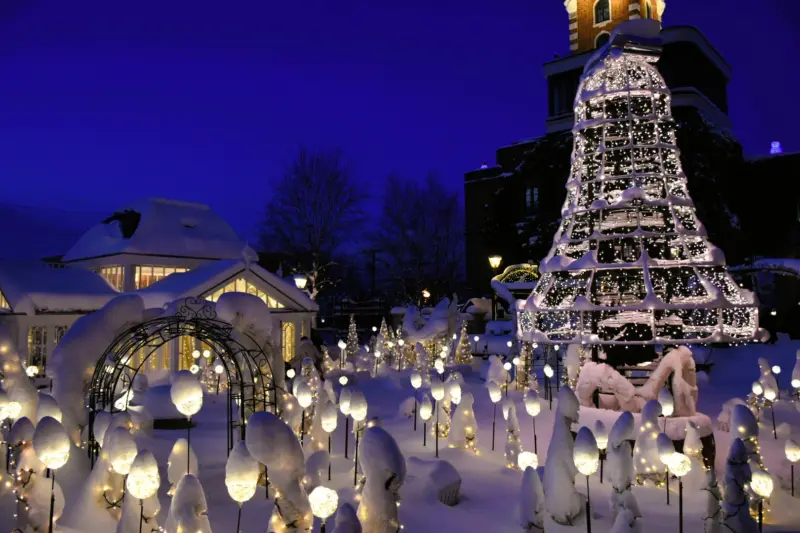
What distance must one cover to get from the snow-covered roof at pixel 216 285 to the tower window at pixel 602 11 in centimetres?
2485

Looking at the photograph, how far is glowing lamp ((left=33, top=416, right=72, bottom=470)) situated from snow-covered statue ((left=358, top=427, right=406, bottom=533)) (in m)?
3.34

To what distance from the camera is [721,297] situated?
11.8m

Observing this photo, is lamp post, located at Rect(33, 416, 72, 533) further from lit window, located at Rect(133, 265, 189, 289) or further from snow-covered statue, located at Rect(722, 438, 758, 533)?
lit window, located at Rect(133, 265, 189, 289)

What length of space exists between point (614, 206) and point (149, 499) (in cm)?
997

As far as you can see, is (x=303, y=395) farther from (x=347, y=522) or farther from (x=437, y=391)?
(x=347, y=522)

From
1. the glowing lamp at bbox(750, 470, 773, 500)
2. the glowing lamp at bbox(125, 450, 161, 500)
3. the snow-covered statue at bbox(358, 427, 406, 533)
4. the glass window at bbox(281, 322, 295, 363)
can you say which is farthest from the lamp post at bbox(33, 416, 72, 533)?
the glass window at bbox(281, 322, 295, 363)

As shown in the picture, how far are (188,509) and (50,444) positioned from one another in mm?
1928

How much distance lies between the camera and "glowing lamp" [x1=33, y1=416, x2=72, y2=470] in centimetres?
661

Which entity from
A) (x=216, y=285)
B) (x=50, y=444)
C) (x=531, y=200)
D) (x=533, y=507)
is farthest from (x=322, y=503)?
(x=531, y=200)

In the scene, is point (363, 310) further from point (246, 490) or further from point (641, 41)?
point (246, 490)

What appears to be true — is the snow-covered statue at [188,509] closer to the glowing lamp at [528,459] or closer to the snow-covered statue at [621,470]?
the snow-covered statue at [621,470]

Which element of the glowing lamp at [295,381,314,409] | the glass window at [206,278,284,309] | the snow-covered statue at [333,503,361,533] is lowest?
the snow-covered statue at [333,503,361,533]

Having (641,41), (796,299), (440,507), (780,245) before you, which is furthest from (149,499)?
(780,245)

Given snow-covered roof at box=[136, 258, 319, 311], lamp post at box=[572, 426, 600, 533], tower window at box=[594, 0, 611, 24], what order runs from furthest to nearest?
tower window at box=[594, 0, 611, 24] < snow-covered roof at box=[136, 258, 319, 311] < lamp post at box=[572, 426, 600, 533]
